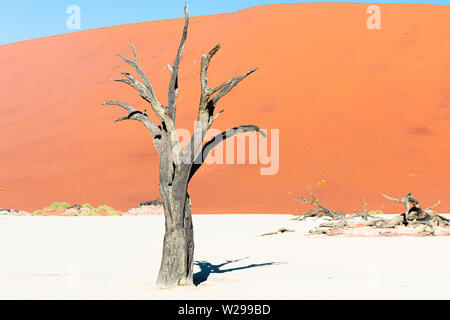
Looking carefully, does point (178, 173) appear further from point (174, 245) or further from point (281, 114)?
point (281, 114)

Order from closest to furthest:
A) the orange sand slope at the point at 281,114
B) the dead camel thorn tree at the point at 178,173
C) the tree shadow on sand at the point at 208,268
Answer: the dead camel thorn tree at the point at 178,173 → the tree shadow on sand at the point at 208,268 → the orange sand slope at the point at 281,114

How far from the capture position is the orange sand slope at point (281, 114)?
29844 millimetres

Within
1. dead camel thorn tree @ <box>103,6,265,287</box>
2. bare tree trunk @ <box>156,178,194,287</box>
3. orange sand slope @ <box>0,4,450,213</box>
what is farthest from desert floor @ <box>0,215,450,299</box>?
orange sand slope @ <box>0,4,450,213</box>

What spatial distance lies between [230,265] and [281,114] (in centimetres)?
2660

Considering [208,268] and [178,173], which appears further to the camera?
[208,268]

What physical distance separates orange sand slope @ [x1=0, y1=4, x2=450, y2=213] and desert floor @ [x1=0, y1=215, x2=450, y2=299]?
36.7ft

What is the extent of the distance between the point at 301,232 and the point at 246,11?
147 ft

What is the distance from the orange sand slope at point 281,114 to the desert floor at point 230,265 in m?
11.2

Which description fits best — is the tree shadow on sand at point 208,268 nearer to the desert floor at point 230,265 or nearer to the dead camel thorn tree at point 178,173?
the desert floor at point 230,265

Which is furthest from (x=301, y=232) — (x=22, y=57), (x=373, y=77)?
(x=22, y=57)

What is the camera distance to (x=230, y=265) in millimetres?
10984

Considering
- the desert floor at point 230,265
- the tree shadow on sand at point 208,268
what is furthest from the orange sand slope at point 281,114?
the tree shadow on sand at point 208,268

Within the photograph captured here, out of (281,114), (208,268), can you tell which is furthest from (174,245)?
(281,114)

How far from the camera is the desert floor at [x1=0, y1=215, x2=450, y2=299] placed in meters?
7.96
